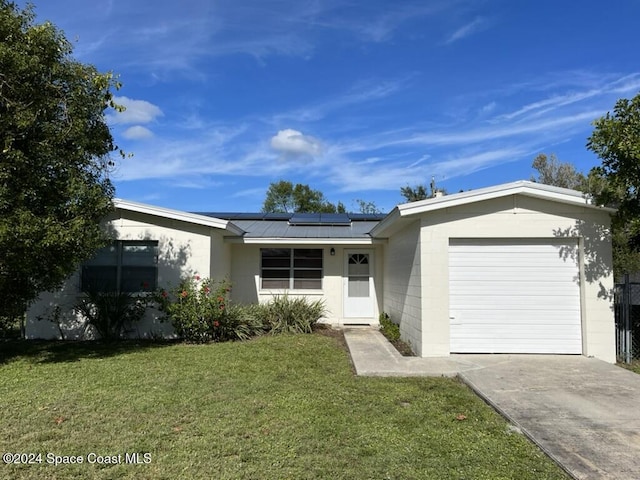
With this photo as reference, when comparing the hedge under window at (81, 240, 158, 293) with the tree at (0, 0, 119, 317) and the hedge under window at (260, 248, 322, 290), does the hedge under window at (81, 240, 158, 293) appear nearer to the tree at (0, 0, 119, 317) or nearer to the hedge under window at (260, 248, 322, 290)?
the tree at (0, 0, 119, 317)

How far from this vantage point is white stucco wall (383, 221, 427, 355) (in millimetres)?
8000

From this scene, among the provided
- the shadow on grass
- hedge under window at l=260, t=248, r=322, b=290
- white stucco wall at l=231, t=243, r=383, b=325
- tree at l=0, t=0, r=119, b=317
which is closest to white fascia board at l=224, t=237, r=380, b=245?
white stucco wall at l=231, t=243, r=383, b=325

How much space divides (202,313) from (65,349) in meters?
2.81

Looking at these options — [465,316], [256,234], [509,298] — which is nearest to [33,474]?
[465,316]

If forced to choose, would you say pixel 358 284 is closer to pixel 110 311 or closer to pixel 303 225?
pixel 303 225

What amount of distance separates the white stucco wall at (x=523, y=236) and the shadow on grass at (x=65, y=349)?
5.80m

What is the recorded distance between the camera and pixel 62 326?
32.7ft

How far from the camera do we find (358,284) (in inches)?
507

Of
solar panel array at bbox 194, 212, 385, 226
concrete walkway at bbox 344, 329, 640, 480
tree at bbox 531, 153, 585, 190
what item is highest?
tree at bbox 531, 153, 585, 190

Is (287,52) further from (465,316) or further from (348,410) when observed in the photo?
(348,410)

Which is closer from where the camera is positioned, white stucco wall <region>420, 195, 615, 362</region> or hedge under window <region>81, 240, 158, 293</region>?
white stucco wall <region>420, 195, 615, 362</region>

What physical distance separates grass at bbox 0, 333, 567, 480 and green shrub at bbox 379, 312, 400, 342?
9.16ft

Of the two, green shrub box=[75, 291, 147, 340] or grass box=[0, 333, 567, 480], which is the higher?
green shrub box=[75, 291, 147, 340]

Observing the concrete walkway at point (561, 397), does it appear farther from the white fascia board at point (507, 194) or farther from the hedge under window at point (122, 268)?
the hedge under window at point (122, 268)
